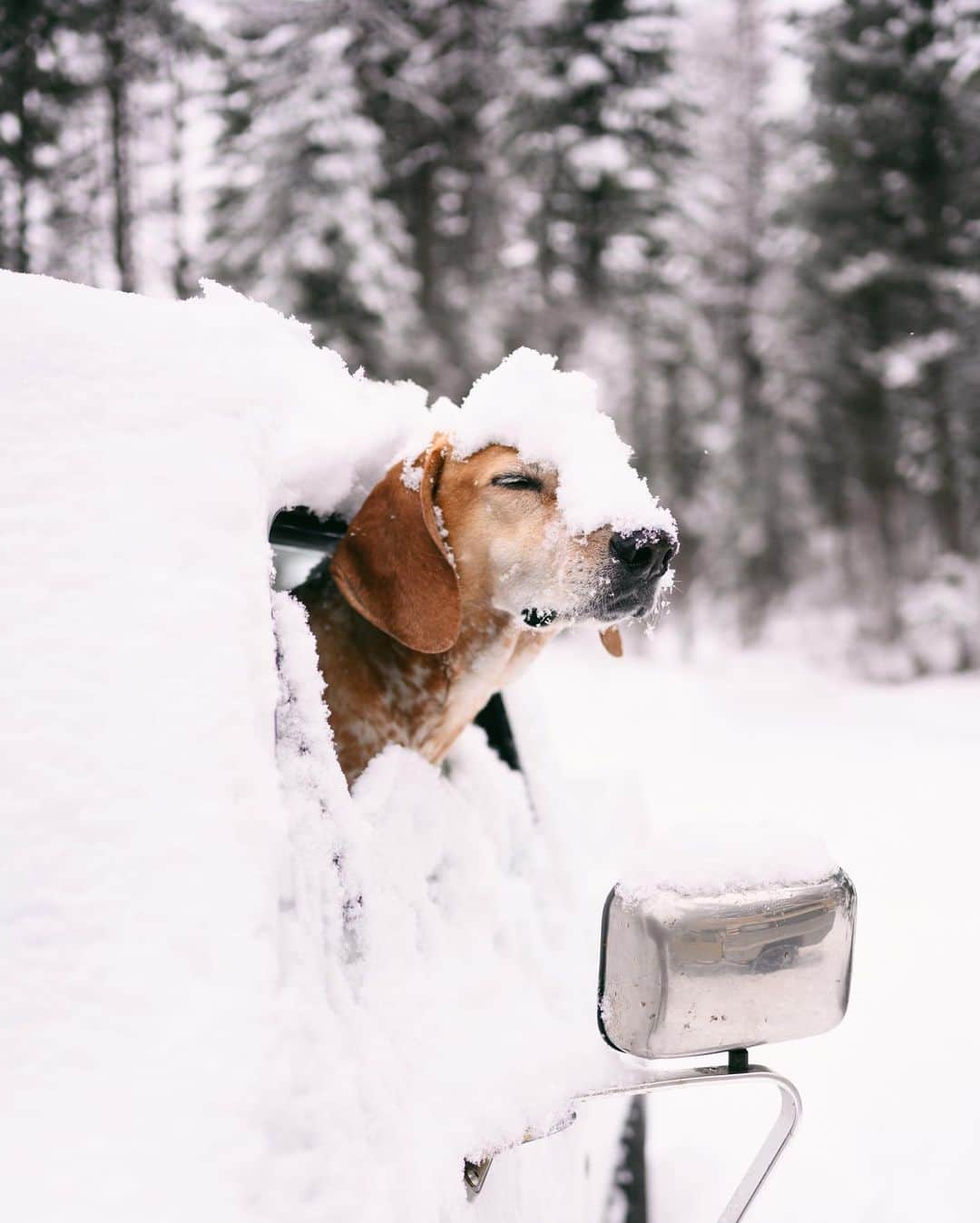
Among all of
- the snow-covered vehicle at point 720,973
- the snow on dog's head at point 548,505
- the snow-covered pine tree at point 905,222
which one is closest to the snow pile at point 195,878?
the snow-covered vehicle at point 720,973

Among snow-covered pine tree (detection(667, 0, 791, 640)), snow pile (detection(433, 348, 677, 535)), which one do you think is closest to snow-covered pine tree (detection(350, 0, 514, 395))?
snow-covered pine tree (detection(667, 0, 791, 640))

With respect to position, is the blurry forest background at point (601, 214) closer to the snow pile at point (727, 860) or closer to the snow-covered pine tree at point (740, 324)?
the snow-covered pine tree at point (740, 324)

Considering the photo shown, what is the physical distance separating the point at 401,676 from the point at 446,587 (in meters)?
0.25

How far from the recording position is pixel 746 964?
1.15 meters

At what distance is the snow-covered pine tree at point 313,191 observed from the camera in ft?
45.2

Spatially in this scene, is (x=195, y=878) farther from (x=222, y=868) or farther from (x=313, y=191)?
(x=313, y=191)

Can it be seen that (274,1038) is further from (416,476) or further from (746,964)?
(416,476)

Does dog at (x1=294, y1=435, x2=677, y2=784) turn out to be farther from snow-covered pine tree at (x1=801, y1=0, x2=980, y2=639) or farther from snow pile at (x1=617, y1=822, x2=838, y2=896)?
snow-covered pine tree at (x1=801, y1=0, x2=980, y2=639)

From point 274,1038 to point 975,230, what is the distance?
1912cm

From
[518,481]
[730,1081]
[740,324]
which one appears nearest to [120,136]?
[518,481]

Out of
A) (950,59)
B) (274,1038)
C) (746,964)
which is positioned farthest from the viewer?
(950,59)

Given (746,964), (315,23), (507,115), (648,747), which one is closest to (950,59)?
(507,115)

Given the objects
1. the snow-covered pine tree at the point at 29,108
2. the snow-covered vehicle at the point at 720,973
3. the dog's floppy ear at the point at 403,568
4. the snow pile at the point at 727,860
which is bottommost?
the snow-covered vehicle at the point at 720,973

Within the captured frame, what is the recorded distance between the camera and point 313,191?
13836mm
